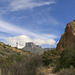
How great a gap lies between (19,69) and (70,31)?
3173cm

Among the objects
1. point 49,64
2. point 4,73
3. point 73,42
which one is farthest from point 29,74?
point 73,42

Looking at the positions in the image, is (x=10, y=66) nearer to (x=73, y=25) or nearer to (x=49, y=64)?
(x=49, y=64)

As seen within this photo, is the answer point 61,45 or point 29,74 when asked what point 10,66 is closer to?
point 29,74

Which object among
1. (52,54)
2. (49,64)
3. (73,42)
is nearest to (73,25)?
(73,42)

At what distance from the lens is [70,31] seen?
1607 inches

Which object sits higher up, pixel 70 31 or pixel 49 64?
pixel 70 31

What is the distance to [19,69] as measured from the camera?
11859mm

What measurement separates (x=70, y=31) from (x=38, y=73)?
28.3 metres

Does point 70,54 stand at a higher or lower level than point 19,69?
higher

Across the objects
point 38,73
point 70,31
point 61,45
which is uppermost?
point 70,31

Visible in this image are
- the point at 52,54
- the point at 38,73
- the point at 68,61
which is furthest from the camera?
the point at 52,54

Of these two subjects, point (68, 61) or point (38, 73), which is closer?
point (38, 73)

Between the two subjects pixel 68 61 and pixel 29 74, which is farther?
pixel 68 61

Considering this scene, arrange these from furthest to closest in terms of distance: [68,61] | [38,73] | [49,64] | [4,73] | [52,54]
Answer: [52,54]
[49,64]
[68,61]
[38,73]
[4,73]
